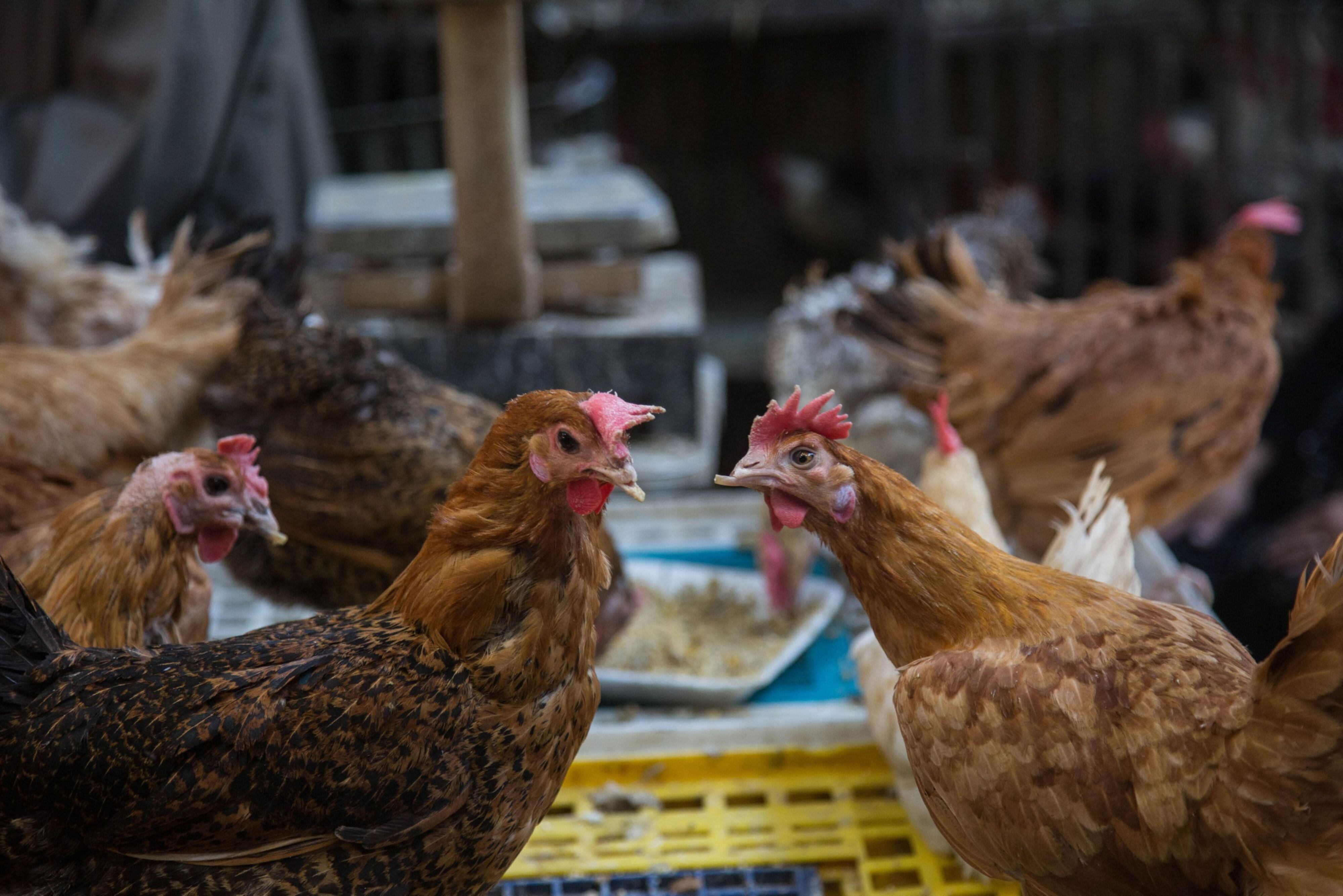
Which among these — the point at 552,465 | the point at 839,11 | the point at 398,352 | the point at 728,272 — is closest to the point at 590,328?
the point at 398,352

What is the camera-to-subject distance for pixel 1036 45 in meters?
6.81

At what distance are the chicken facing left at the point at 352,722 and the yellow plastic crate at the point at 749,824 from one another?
60cm

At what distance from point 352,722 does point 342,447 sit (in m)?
1.08

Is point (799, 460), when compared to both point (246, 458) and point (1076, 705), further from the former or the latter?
point (246, 458)

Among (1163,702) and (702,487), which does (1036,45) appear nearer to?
(702,487)

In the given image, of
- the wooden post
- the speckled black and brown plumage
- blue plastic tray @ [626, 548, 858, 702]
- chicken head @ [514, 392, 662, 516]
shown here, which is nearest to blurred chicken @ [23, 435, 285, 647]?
the speckled black and brown plumage

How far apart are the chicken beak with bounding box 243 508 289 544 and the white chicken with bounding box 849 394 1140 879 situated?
1.09 metres

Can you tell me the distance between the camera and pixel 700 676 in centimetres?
294

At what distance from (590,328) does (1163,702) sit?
259 centimetres

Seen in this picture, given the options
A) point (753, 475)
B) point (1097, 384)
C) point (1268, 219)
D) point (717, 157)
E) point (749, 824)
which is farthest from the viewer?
point (717, 157)

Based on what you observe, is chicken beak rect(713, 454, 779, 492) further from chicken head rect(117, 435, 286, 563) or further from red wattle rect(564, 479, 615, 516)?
chicken head rect(117, 435, 286, 563)

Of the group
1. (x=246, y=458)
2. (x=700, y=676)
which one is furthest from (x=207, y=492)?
(x=700, y=676)

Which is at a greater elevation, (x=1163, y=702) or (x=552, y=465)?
(x=552, y=465)

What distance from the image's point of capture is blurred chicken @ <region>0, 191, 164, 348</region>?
11.6 ft
